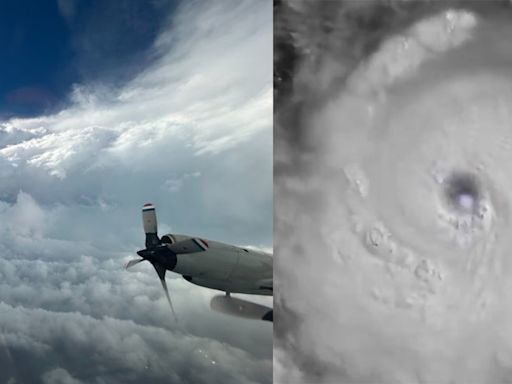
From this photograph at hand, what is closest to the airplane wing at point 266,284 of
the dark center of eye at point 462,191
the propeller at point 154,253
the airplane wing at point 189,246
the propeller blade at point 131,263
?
the airplane wing at point 189,246

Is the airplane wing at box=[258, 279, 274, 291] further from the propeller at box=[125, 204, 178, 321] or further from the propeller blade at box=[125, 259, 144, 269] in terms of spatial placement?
the propeller blade at box=[125, 259, 144, 269]

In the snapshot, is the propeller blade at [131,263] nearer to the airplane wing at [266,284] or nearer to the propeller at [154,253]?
the propeller at [154,253]

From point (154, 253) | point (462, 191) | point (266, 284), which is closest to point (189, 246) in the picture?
point (154, 253)

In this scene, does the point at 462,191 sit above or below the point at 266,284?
above

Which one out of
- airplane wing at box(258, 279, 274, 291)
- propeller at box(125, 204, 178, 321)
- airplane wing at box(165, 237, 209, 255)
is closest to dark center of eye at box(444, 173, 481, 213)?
airplane wing at box(258, 279, 274, 291)

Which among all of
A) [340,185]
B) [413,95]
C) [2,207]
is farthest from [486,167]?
[2,207]

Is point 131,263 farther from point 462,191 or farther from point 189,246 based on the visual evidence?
point 462,191
